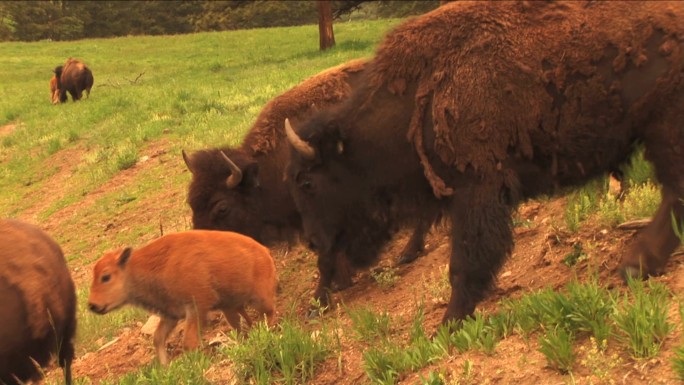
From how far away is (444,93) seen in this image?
457cm

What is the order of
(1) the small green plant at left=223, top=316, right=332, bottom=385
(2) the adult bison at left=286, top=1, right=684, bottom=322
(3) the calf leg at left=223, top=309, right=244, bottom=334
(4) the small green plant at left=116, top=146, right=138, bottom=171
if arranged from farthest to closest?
(4) the small green plant at left=116, top=146, right=138, bottom=171, (3) the calf leg at left=223, top=309, right=244, bottom=334, (2) the adult bison at left=286, top=1, right=684, bottom=322, (1) the small green plant at left=223, top=316, right=332, bottom=385

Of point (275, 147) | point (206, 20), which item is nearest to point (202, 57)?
point (206, 20)

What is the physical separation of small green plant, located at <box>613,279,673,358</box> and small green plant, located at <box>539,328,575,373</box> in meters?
0.22

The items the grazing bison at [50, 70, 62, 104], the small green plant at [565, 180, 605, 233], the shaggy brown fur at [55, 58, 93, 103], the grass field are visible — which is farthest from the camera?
the grazing bison at [50, 70, 62, 104]

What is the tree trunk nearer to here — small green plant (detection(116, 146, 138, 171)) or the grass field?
the grass field

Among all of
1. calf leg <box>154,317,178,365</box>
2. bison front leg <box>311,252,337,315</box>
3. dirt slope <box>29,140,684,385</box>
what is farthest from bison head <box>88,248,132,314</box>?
bison front leg <box>311,252,337,315</box>

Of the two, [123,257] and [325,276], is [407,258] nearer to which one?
[325,276]

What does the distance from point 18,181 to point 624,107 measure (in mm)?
13716

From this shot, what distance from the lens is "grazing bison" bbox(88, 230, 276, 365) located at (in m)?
5.39

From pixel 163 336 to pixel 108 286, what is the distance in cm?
51

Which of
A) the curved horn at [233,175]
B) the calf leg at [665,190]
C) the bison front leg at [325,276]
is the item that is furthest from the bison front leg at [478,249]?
the curved horn at [233,175]

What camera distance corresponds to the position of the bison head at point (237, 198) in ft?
24.0

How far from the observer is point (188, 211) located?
10.0 metres

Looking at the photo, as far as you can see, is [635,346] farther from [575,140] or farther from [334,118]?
[334,118]
